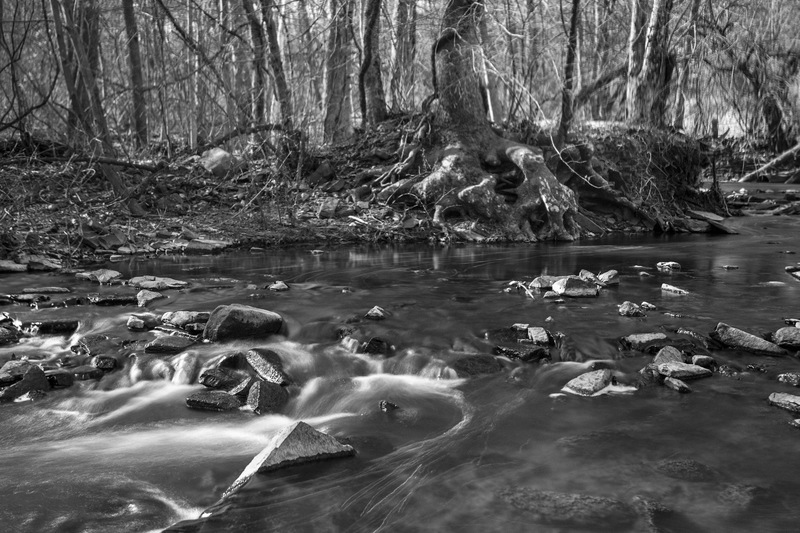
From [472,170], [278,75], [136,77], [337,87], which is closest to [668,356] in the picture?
[472,170]

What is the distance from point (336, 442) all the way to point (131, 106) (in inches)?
505

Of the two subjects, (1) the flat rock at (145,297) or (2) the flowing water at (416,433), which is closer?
(2) the flowing water at (416,433)

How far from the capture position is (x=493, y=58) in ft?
36.5

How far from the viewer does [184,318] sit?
529 cm

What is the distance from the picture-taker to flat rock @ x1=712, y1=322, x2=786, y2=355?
4.49 metres

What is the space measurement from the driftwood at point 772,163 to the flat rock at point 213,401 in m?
22.2

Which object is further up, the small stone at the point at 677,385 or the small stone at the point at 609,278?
the small stone at the point at 609,278

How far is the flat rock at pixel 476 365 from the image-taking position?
14.6ft

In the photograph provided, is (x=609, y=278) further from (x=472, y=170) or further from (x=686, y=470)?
(x=472, y=170)

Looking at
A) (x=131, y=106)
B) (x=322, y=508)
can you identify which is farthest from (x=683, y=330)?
(x=131, y=106)

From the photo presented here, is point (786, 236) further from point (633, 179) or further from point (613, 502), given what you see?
point (613, 502)

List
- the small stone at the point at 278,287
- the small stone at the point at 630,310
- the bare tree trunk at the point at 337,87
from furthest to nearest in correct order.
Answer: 1. the bare tree trunk at the point at 337,87
2. the small stone at the point at 278,287
3. the small stone at the point at 630,310

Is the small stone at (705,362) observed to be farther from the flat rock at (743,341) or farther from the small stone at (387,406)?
the small stone at (387,406)

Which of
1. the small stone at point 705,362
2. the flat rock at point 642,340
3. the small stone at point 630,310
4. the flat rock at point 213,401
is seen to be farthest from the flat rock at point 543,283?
the flat rock at point 213,401
